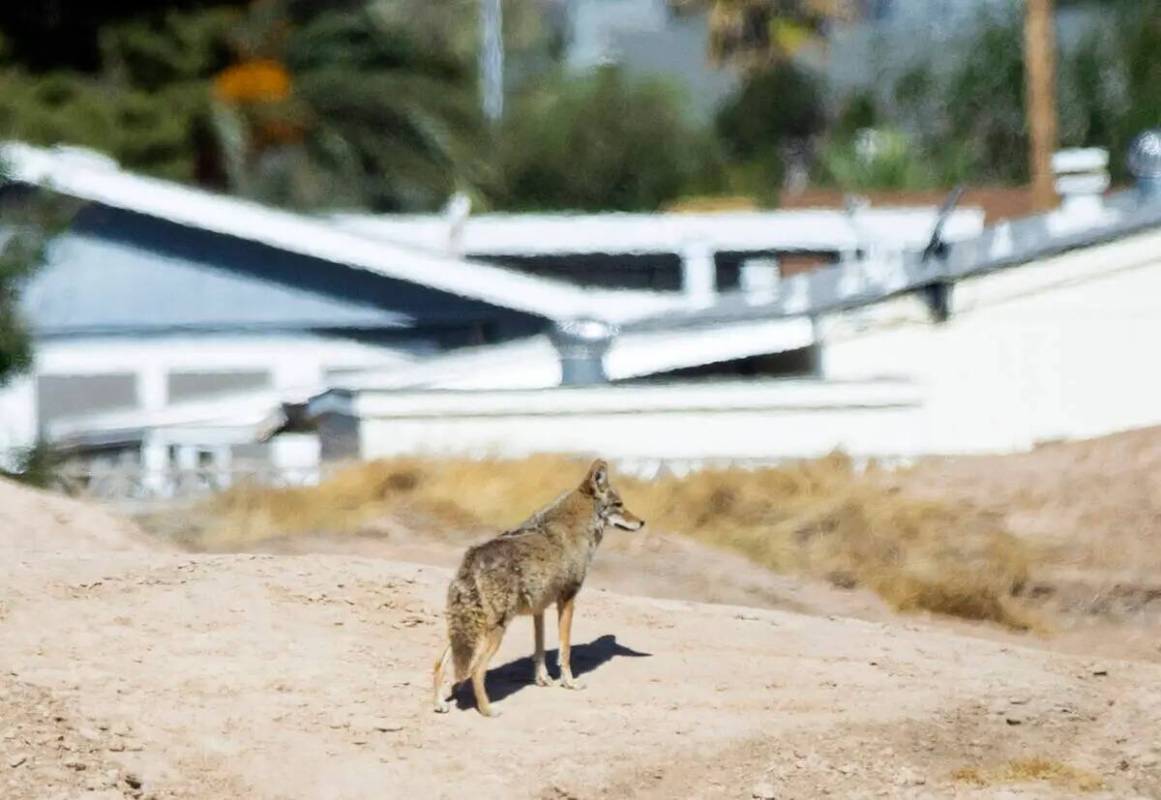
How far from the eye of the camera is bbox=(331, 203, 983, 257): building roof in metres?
28.1

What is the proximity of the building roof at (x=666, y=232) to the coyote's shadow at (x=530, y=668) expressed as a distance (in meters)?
16.0

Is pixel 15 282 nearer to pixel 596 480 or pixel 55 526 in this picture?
pixel 55 526

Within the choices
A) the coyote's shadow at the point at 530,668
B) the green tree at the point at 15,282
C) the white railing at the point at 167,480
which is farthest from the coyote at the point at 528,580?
the green tree at the point at 15,282

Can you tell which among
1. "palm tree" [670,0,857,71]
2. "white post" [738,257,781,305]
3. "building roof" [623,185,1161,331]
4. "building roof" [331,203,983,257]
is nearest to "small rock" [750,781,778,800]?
"building roof" [623,185,1161,331]

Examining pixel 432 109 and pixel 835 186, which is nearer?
pixel 432 109

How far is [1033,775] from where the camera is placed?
10.4m

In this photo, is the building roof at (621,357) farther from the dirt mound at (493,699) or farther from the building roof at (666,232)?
the dirt mound at (493,699)

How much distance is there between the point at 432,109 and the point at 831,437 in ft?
79.7

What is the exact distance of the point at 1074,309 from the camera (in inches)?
848

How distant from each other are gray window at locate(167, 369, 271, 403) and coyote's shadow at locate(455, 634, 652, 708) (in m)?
13.3

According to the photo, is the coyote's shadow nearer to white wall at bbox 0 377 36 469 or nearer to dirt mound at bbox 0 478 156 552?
dirt mound at bbox 0 478 156 552

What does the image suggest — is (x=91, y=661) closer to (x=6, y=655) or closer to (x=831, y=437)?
(x=6, y=655)

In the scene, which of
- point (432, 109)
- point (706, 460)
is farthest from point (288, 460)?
point (432, 109)

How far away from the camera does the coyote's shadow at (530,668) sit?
10.8 meters
